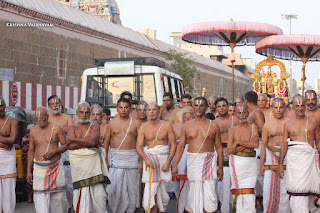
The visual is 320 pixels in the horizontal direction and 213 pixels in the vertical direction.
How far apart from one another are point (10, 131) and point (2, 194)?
0.90 meters

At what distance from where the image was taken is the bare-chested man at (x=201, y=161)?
8.31 m

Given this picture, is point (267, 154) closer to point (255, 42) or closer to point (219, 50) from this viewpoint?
point (255, 42)

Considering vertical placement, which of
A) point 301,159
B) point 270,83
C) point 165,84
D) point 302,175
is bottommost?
point 302,175

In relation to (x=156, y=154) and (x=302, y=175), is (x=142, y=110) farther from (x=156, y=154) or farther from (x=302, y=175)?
(x=302, y=175)

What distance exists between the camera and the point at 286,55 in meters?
26.3

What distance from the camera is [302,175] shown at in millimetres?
7957

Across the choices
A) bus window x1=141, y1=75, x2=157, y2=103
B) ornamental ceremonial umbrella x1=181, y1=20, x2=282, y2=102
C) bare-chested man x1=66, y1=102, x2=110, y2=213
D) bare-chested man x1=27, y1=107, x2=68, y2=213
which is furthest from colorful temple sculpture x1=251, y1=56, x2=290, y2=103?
bare-chested man x1=27, y1=107, x2=68, y2=213

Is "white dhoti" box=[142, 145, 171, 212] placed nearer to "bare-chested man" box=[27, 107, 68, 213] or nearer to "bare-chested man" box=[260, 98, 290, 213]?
"bare-chested man" box=[27, 107, 68, 213]

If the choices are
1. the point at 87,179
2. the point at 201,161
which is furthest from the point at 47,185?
the point at 201,161

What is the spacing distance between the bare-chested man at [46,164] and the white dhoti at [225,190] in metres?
2.57

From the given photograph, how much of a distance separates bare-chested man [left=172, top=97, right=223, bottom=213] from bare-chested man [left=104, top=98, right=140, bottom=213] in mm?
759

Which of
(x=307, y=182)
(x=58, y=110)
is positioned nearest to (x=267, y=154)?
(x=307, y=182)

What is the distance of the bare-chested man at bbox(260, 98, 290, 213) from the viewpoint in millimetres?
8830

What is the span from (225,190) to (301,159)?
1.59m
